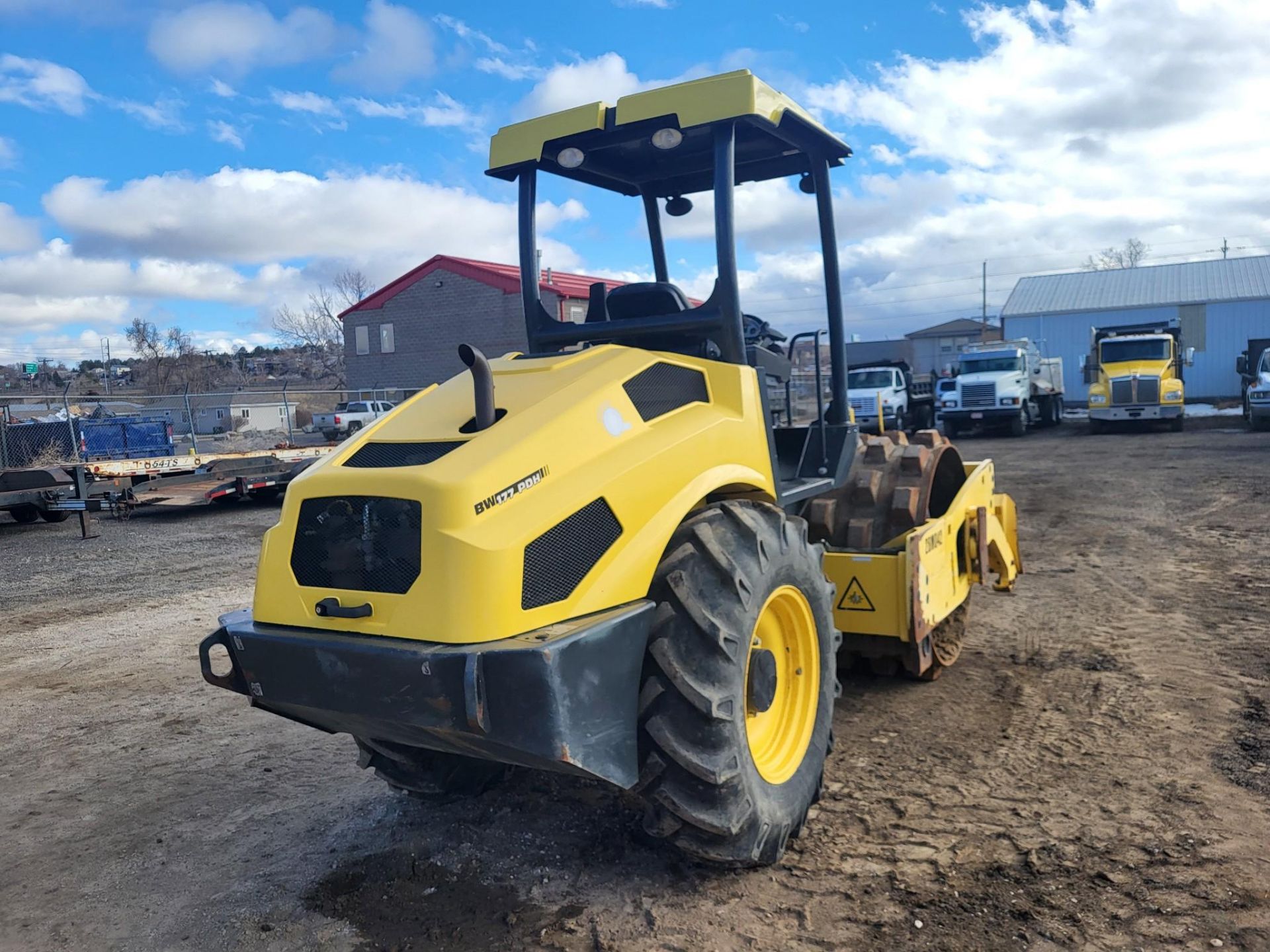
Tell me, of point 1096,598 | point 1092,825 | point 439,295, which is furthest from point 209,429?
point 1092,825

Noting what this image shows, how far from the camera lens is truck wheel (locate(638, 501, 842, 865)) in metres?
3.01

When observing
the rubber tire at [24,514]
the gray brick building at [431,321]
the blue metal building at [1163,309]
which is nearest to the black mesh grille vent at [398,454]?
the rubber tire at [24,514]

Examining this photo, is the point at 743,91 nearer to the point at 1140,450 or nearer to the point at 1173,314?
the point at 1140,450

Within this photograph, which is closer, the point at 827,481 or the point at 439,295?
the point at 827,481

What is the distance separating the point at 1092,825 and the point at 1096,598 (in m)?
4.01

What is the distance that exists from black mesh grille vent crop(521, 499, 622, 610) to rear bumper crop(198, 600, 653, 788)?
0.11 meters

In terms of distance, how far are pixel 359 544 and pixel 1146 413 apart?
2416cm

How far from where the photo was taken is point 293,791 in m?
4.42

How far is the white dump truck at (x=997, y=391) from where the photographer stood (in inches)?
971

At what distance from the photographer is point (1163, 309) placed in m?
38.6

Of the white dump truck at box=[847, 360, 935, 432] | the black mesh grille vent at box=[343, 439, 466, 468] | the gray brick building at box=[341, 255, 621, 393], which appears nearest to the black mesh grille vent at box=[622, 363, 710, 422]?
the black mesh grille vent at box=[343, 439, 466, 468]

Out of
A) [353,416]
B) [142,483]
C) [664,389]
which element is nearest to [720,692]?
[664,389]

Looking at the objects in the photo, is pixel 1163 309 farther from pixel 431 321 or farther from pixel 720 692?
pixel 720 692

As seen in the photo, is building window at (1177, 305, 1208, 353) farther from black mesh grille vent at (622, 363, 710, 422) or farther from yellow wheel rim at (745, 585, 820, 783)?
black mesh grille vent at (622, 363, 710, 422)
